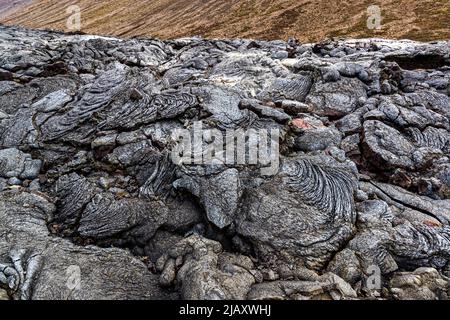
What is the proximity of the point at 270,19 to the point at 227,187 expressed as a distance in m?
74.6

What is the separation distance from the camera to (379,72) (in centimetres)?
2212

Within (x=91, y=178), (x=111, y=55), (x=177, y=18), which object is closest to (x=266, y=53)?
(x=111, y=55)

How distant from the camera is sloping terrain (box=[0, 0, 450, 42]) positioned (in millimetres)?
67625

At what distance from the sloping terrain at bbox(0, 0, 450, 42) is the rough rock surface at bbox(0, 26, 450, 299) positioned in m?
49.3

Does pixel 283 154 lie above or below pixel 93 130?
below

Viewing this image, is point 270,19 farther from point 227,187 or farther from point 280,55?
point 227,187

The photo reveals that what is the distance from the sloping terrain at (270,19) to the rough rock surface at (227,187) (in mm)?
49295

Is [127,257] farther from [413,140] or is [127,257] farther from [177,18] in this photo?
[177,18]

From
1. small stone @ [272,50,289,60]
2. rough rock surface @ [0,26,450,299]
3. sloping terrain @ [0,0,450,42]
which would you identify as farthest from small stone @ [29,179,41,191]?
sloping terrain @ [0,0,450,42]

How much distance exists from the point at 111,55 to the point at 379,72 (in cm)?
1920

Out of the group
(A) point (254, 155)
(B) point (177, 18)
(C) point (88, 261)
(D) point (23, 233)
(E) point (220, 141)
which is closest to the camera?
(C) point (88, 261)

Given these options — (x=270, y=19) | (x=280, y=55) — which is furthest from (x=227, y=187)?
(x=270, y=19)

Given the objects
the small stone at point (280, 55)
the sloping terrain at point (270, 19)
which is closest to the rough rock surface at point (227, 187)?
the small stone at point (280, 55)

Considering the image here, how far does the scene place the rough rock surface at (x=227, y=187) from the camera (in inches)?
458
